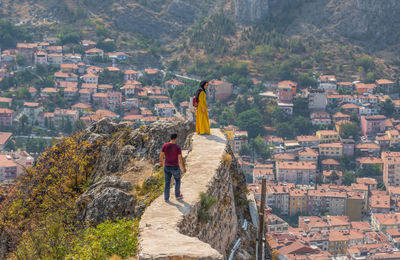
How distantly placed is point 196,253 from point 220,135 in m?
4.25

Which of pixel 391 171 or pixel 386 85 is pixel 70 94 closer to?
pixel 391 171

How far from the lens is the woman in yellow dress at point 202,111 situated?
8.94 meters

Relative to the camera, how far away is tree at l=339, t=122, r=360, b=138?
59447 millimetres

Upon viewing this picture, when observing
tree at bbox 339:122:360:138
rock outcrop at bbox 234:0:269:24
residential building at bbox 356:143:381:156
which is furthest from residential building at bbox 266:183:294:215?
rock outcrop at bbox 234:0:269:24

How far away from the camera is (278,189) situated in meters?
48.0

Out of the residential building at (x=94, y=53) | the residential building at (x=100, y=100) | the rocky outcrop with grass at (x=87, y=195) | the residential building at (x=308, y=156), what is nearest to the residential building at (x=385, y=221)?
the residential building at (x=308, y=156)

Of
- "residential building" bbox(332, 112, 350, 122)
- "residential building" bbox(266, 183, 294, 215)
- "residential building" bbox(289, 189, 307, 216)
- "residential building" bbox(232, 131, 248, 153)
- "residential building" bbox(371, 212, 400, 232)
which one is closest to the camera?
"residential building" bbox(371, 212, 400, 232)

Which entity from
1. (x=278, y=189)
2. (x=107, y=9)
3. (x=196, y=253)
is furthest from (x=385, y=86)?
(x=196, y=253)

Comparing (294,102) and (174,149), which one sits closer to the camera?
(174,149)

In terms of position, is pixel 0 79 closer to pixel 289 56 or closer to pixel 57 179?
pixel 289 56

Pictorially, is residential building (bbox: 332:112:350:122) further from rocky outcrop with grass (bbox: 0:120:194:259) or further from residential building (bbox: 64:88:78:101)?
rocky outcrop with grass (bbox: 0:120:194:259)

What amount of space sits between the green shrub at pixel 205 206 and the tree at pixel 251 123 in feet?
172

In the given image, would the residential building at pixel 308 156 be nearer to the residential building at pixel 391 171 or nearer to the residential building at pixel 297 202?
the residential building at pixel 391 171

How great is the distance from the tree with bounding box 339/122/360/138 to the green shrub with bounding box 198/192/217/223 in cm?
5395
